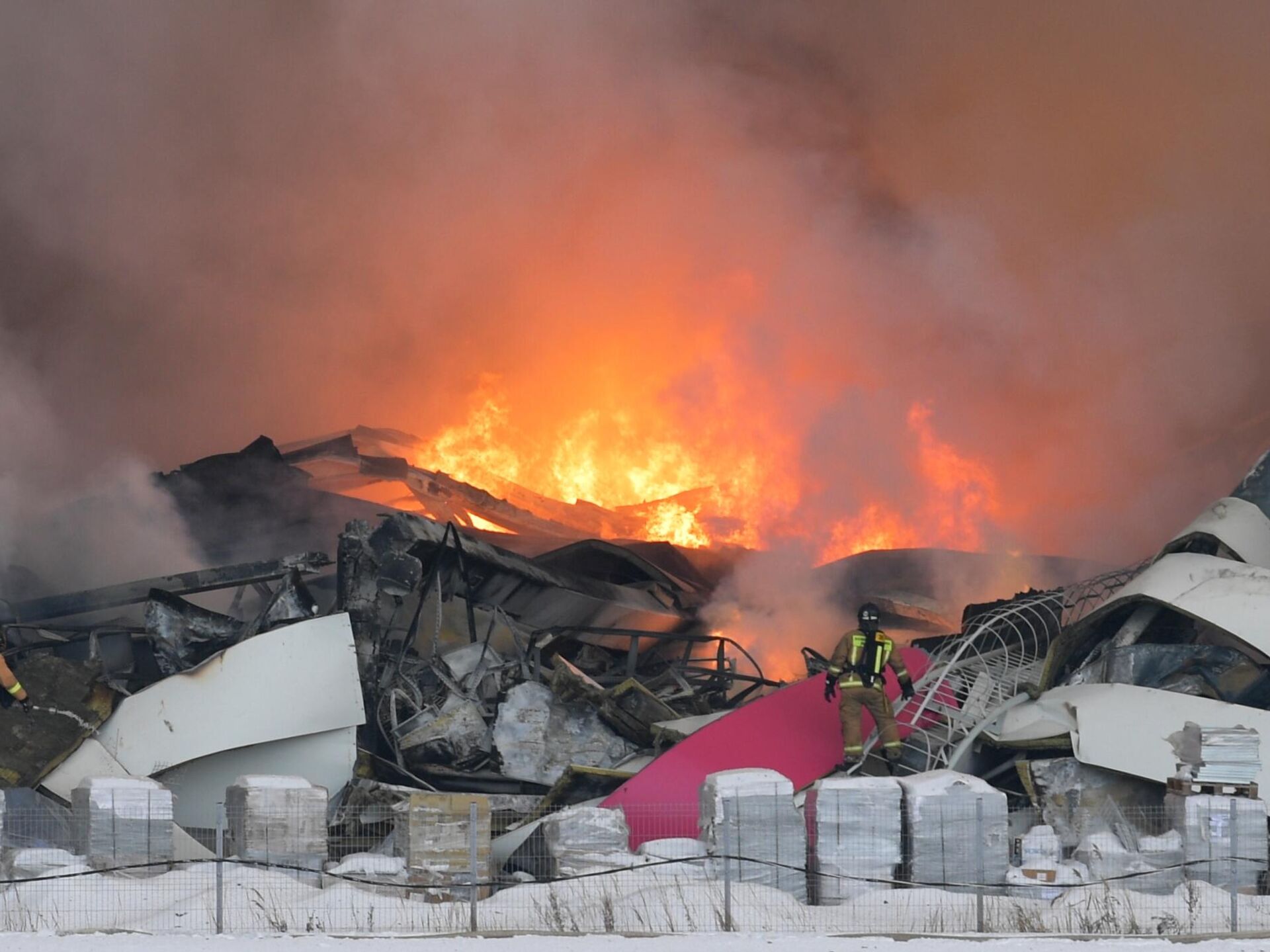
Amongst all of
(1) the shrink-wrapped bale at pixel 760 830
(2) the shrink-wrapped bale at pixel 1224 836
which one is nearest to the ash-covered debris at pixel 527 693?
(1) the shrink-wrapped bale at pixel 760 830

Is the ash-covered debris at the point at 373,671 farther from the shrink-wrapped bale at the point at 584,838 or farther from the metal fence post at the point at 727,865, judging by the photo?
the metal fence post at the point at 727,865

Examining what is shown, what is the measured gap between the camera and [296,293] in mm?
29141

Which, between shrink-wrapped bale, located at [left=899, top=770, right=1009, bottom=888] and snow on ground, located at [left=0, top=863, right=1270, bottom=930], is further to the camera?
shrink-wrapped bale, located at [left=899, top=770, right=1009, bottom=888]

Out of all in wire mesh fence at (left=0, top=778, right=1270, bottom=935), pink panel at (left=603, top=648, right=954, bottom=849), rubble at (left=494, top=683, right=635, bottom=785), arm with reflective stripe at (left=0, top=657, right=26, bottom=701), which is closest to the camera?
wire mesh fence at (left=0, top=778, right=1270, bottom=935)

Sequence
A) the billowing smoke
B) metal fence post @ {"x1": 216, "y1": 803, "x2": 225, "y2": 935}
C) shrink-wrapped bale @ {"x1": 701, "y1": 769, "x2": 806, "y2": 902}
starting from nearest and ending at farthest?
1. metal fence post @ {"x1": 216, "y1": 803, "x2": 225, "y2": 935}
2. shrink-wrapped bale @ {"x1": 701, "y1": 769, "x2": 806, "y2": 902}
3. the billowing smoke

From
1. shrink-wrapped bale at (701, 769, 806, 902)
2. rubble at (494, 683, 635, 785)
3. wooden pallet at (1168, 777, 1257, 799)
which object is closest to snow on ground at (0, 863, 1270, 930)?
shrink-wrapped bale at (701, 769, 806, 902)

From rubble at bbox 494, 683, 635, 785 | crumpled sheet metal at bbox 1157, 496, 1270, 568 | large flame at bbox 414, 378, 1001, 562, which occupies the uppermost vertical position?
large flame at bbox 414, 378, 1001, 562

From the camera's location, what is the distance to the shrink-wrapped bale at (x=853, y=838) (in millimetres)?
12656

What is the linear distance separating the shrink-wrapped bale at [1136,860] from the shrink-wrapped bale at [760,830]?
91.5 inches

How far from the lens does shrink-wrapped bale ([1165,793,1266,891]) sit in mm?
13180

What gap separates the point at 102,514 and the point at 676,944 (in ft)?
49.3

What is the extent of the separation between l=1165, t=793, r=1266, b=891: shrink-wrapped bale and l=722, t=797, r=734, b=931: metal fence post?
11.9ft

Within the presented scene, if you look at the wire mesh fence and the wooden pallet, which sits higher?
the wooden pallet

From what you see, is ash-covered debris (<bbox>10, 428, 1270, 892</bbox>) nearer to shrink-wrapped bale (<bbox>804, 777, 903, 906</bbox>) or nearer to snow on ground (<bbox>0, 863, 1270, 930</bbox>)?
shrink-wrapped bale (<bbox>804, 777, 903, 906</bbox>)
